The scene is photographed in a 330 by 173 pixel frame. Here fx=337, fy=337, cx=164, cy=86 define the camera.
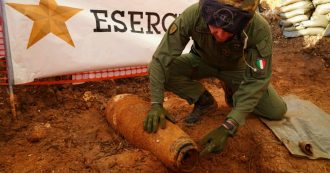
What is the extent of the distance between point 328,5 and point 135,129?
15.0 feet

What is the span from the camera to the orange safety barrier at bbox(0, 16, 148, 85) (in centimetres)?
361

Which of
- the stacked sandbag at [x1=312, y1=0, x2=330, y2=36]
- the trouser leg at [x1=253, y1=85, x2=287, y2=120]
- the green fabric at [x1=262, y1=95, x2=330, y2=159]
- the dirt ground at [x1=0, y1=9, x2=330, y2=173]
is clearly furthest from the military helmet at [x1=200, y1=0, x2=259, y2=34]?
the stacked sandbag at [x1=312, y1=0, x2=330, y2=36]

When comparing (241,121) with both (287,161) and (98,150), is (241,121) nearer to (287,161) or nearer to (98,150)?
(287,161)

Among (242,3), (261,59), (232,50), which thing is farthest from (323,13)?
(242,3)

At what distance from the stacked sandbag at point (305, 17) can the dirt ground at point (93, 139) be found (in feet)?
6.58

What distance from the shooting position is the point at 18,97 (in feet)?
11.8

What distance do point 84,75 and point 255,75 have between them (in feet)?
6.87

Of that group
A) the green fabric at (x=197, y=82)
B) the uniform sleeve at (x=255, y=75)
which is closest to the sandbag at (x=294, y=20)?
the green fabric at (x=197, y=82)

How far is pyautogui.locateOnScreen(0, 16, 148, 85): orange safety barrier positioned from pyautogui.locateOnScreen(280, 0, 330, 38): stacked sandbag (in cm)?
334

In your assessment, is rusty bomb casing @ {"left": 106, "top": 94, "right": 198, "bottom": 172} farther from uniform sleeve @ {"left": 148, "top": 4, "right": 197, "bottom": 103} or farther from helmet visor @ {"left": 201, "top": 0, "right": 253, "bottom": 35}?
helmet visor @ {"left": 201, "top": 0, "right": 253, "bottom": 35}

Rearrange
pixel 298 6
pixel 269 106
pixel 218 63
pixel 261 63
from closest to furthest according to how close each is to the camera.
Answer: pixel 261 63
pixel 218 63
pixel 269 106
pixel 298 6

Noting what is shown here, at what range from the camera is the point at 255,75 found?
2.78 metres

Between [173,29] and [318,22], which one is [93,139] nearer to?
[173,29]

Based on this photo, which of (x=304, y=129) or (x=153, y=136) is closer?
(x=153, y=136)
